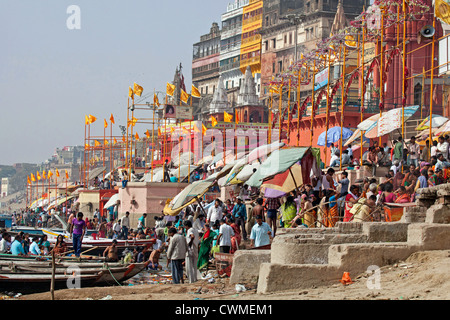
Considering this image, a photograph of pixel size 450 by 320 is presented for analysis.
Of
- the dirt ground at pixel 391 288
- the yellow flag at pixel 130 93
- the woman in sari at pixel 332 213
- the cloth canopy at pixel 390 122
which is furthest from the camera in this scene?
the yellow flag at pixel 130 93

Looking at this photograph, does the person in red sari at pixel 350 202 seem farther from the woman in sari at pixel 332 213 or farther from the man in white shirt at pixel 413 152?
the man in white shirt at pixel 413 152

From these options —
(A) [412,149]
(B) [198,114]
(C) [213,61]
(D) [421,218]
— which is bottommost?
(D) [421,218]

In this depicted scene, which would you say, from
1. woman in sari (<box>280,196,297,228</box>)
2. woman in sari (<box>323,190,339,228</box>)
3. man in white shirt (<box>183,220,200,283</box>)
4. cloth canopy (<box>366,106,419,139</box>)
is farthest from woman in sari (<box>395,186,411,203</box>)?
cloth canopy (<box>366,106,419,139</box>)

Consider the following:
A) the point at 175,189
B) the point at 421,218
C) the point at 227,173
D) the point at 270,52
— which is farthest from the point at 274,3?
the point at 421,218

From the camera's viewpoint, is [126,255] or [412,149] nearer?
[412,149]

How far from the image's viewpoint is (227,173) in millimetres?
23641

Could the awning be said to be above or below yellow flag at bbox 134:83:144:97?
below

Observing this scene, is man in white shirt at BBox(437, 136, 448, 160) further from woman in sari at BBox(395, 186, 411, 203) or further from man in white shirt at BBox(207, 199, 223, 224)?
man in white shirt at BBox(207, 199, 223, 224)

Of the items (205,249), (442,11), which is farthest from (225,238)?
(442,11)

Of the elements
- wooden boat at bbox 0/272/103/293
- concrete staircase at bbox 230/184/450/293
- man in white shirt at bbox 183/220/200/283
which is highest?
concrete staircase at bbox 230/184/450/293

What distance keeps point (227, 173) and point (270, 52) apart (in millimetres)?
57076

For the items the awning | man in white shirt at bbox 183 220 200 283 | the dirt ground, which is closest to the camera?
the dirt ground

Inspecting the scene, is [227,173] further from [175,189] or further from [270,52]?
[270,52]

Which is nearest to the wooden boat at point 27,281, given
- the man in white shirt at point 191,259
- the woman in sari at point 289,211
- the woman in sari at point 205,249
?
the woman in sari at point 205,249
